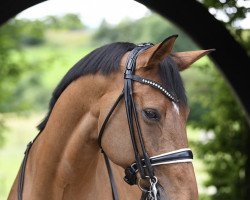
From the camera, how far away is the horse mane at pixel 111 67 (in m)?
2.70

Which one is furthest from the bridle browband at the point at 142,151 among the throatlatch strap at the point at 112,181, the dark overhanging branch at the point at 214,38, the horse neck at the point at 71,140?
the dark overhanging branch at the point at 214,38

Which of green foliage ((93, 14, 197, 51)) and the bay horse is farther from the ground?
green foliage ((93, 14, 197, 51))

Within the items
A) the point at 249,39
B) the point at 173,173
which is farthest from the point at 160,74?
the point at 249,39

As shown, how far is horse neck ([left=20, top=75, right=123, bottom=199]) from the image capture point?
2891 mm

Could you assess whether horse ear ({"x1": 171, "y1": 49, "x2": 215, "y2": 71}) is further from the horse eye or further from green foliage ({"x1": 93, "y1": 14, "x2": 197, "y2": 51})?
green foliage ({"x1": 93, "y1": 14, "x2": 197, "y2": 51})

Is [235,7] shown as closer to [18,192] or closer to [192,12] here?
[192,12]

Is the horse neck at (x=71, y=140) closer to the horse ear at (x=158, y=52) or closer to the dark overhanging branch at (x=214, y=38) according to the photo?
the horse ear at (x=158, y=52)

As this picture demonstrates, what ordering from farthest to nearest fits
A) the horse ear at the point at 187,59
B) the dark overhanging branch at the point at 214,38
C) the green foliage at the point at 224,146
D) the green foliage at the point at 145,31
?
the green foliage at the point at 145,31 < the green foliage at the point at 224,146 < the dark overhanging branch at the point at 214,38 < the horse ear at the point at 187,59

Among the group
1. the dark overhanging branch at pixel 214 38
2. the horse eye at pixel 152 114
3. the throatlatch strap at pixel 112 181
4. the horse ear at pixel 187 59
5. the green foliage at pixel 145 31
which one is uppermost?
the green foliage at pixel 145 31

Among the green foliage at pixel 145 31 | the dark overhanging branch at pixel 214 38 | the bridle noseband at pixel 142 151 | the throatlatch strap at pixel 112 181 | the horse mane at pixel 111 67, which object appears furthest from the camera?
the green foliage at pixel 145 31

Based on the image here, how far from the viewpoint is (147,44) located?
9.53 ft

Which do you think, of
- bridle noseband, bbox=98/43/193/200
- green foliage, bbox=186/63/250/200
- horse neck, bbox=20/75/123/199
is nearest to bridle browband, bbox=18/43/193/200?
bridle noseband, bbox=98/43/193/200

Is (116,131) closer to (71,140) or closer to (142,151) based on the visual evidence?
(142,151)

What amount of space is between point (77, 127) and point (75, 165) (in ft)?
0.69
